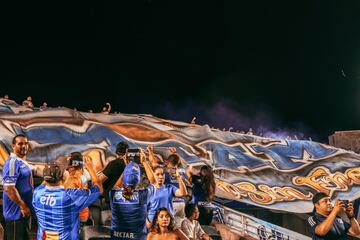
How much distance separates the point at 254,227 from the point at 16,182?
5.48 m

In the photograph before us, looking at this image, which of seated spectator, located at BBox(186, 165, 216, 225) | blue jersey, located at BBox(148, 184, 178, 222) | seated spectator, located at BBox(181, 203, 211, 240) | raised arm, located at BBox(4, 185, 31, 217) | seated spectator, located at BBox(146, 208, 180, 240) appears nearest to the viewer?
raised arm, located at BBox(4, 185, 31, 217)

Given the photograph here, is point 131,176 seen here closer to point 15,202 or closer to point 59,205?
point 59,205

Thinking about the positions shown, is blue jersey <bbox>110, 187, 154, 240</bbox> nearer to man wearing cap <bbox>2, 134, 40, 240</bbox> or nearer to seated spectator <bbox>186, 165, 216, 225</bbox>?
man wearing cap <bbox>2, 134, 40, 240</bbox>

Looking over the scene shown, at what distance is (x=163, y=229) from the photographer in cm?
839

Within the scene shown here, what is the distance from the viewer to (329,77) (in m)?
22.1

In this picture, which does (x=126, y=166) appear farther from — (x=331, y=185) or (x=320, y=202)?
(x=331, y=185)

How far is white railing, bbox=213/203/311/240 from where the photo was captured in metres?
11.0

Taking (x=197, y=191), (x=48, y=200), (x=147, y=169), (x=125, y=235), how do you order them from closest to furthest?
(x=48, y=200)
(x=125, y=235)
(x=147, y=169)
(x=197, y=191)

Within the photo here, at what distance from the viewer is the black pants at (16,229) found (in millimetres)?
8172

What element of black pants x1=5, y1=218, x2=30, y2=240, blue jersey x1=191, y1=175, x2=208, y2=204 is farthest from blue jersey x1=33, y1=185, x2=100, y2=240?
blue jersey x1=191, y1=175, x2=208, y2=204

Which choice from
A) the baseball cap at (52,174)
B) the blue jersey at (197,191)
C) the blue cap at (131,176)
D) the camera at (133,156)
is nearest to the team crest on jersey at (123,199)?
the blue cap at (131,176)

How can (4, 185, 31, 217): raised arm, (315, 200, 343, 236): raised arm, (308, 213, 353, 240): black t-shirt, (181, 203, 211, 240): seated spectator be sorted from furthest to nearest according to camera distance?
(181, 203, 211, 240): seated spectator < (4, 185, 31, 217): raised arm < (308, 213, 353, 240): black t-shirt < (315, 200, 343, 236): raised arm

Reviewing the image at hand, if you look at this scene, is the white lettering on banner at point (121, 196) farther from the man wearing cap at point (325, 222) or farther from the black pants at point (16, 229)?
the man wearing cap at point (325, 222)

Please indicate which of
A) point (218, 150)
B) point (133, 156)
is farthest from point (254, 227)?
point (133, 156)
